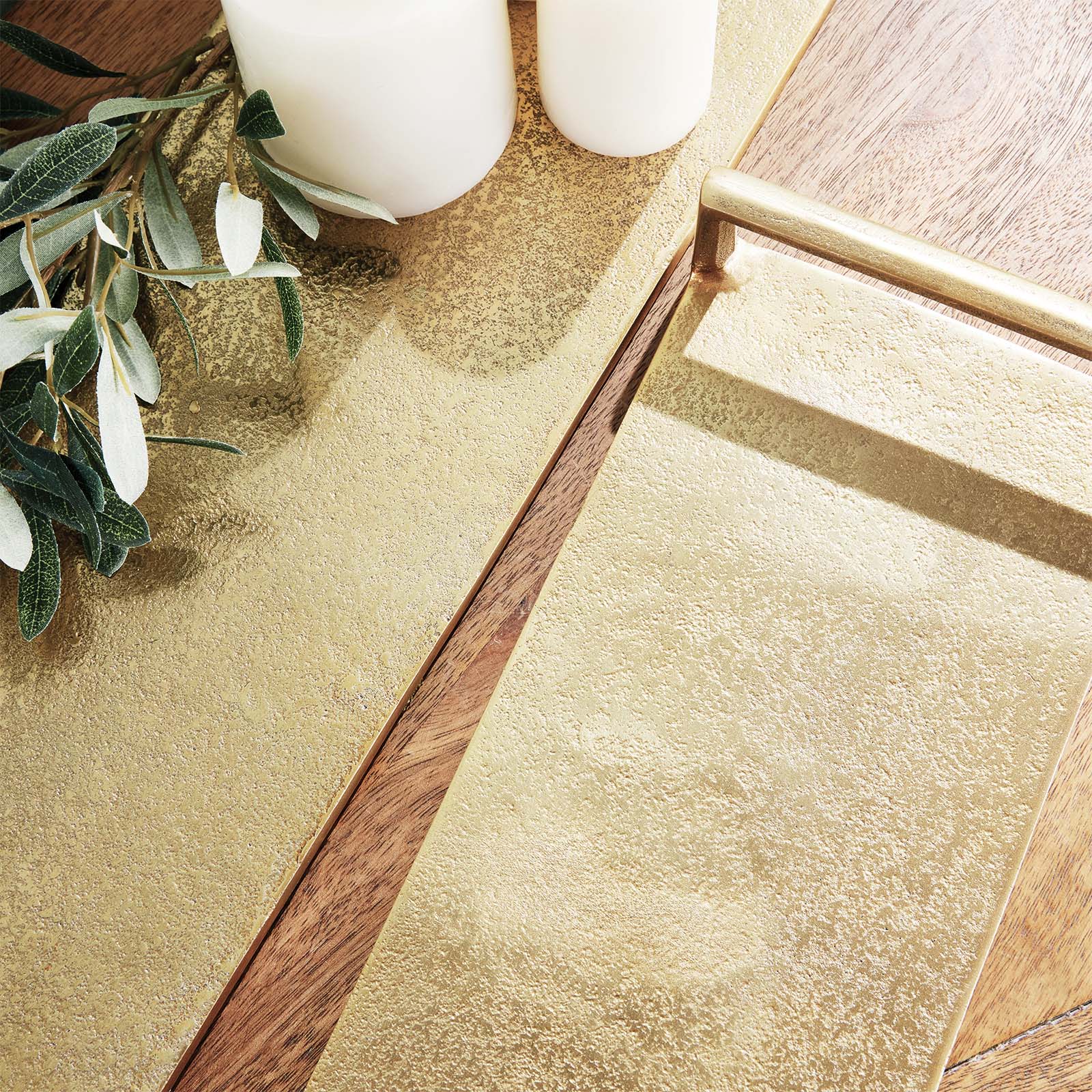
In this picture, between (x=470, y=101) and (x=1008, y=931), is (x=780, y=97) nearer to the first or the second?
(x=470, y=101)

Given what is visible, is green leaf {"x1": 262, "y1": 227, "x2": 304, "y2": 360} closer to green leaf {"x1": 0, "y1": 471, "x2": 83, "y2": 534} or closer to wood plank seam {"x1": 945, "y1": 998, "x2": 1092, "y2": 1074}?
green leaf {"x1": 0, "y1": 471, "x2": 83, "y2": 534}

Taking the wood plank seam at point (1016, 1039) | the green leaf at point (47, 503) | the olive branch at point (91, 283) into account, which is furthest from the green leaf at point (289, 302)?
the wood plank seam at point (1016, 1039)

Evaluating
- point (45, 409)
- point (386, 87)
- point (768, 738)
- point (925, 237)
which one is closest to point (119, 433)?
point (45, 409)

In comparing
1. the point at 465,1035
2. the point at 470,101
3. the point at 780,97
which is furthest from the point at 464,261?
the point at 465,1035

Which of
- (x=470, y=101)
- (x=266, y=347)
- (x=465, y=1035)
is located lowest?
(x=465, y=1035)

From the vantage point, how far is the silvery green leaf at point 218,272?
0.31 metres

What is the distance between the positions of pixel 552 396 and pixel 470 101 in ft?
0.39

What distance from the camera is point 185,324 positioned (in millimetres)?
348

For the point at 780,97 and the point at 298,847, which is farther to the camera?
the point at 780,97

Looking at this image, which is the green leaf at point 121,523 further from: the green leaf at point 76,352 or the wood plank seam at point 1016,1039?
the wood plank seam at point 1016,1039

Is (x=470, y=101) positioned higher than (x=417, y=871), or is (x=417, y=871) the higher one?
(x=470, y=101)

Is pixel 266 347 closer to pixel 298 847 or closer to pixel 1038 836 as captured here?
pixel 298 847

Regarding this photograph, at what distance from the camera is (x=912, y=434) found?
0.39 metres

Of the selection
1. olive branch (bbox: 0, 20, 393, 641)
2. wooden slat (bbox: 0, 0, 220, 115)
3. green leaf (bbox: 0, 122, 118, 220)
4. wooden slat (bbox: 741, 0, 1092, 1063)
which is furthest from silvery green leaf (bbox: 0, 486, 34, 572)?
wooden slat (bbox: 741, 0, 1092, 1063)
